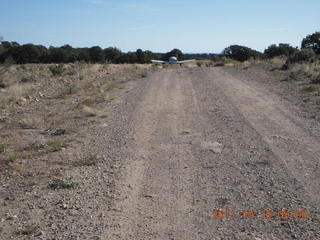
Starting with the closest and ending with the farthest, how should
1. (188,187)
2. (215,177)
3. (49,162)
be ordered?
(188,187)
(215,177)
(49,162)

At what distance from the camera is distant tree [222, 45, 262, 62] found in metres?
69.3

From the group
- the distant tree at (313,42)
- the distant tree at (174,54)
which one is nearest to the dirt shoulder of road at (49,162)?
the distant tree at (313,42)

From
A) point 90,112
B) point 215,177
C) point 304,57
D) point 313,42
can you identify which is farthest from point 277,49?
point 215,177

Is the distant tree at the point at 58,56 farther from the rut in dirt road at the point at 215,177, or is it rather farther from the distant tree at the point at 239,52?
the rut in dirt road at the point at 215,177

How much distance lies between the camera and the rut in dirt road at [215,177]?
431cm

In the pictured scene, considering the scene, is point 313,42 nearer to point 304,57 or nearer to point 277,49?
point 277,49

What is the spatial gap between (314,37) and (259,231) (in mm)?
50126

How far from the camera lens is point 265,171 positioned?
607 cm

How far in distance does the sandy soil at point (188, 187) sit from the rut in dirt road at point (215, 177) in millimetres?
13

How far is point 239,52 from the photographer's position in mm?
71062

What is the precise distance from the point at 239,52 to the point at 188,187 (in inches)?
2708

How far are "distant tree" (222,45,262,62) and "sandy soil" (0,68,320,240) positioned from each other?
61815 millimetres
